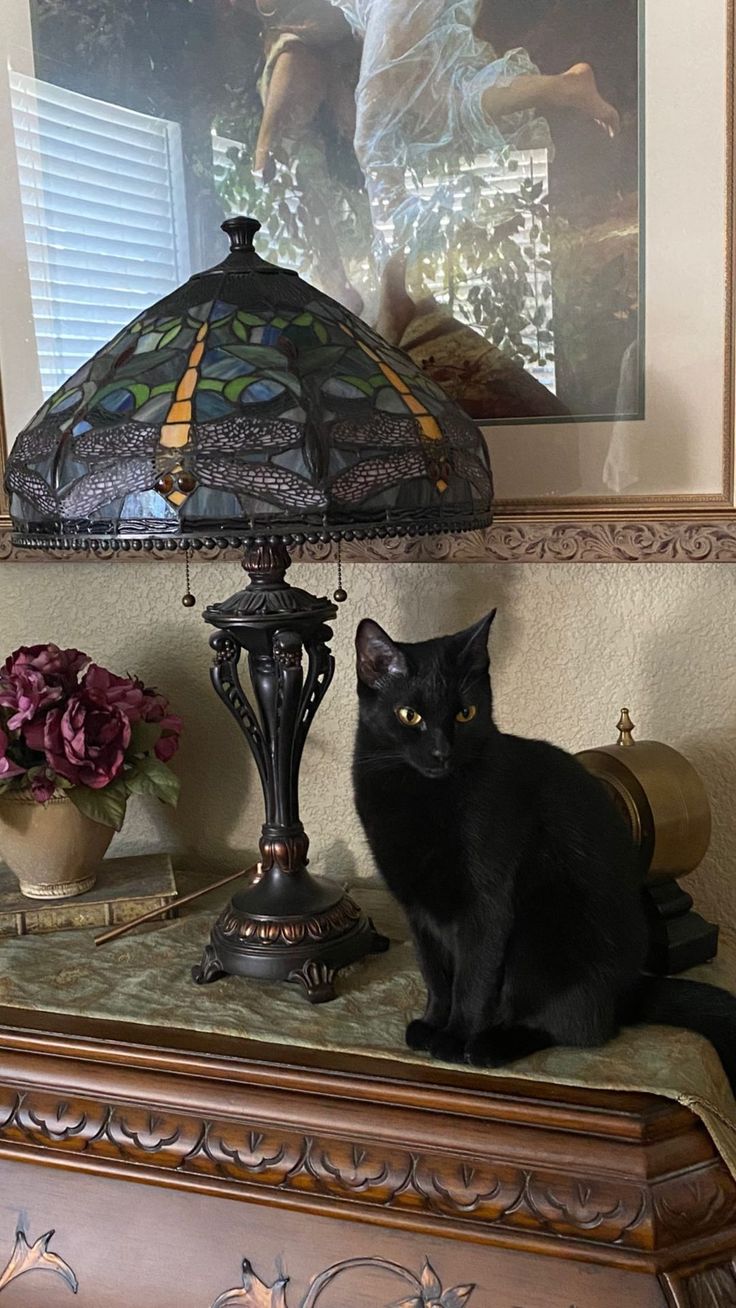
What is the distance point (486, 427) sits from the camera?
1.08 metres

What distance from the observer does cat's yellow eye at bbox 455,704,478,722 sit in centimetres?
82

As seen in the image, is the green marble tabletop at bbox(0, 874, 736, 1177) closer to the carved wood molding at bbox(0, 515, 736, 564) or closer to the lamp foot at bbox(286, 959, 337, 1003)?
the lamp foot at bbox(286, 959, 337, 1003)

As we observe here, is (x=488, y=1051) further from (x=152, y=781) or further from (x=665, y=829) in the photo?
(x=152, y=781)

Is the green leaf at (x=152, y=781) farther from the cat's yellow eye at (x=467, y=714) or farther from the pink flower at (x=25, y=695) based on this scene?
the cat's yellow eye at (x=467, y=714)

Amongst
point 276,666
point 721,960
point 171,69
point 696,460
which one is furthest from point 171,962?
point 171,69

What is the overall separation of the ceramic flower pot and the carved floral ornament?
43 centimetres

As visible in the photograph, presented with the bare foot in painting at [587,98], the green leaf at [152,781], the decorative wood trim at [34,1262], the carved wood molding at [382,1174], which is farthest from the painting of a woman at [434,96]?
the decorative wood trim at [34,1262]

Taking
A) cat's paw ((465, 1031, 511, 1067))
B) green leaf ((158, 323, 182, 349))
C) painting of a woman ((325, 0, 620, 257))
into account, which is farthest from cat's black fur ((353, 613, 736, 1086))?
painting of a woman ((325, 0, 620, 257))

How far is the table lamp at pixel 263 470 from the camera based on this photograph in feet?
2.43

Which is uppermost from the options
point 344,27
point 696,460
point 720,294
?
point 344,27

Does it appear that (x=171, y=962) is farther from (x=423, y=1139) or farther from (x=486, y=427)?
(x=486, y=427)

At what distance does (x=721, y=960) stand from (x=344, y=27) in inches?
35.7

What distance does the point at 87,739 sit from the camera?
1.06 m

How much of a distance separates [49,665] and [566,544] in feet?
1.66
